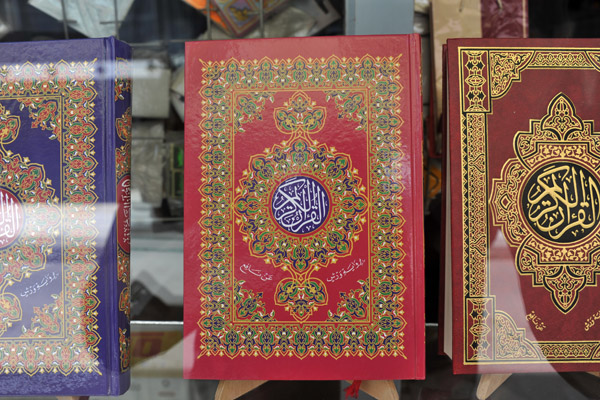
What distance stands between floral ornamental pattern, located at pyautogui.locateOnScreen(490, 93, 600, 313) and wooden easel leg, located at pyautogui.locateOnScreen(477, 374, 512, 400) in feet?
0.62

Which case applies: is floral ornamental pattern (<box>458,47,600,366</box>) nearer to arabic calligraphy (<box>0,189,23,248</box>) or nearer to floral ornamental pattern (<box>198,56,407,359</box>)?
floral ornamental pattern (<box>198,56,407,359</box>)

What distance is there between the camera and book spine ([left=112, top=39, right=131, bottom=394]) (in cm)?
89

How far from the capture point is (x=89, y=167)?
2.87 feet

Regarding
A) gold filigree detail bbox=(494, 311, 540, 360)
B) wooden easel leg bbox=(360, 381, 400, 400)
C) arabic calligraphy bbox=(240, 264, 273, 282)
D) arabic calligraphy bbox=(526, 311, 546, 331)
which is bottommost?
wooden easel leg bbox=(360, 381, 400, 400)

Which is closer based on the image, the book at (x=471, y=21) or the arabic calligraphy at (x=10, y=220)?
the arabic calligraphy at (x=10, y=220)

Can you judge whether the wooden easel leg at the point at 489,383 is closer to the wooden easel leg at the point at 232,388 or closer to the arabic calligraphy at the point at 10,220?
the wooden easel leg at the point at 232,388

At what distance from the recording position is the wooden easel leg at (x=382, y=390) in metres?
0.91

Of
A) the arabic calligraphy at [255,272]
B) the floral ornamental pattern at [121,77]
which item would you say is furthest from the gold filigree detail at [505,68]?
the floral ornamental pattern at [121,77]

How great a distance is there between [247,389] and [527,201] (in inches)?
25.7

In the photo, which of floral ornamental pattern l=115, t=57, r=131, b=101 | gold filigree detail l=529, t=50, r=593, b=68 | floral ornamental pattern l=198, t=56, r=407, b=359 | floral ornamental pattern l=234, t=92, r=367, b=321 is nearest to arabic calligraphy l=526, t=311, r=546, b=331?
floral ornamental pattern l=198, t=56, r=407, b=359

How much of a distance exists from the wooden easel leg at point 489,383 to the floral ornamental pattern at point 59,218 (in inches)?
30.0

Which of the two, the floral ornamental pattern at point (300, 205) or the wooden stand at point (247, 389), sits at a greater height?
the floral ornamental pattern at point (300, 205)

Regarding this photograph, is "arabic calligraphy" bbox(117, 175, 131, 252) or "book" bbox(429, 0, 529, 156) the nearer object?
"arabic calligraphy" bbox(117, 175, 131, 252)

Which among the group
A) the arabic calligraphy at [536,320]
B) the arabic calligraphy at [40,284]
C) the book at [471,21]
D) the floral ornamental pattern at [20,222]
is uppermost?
the book at [471,21]
